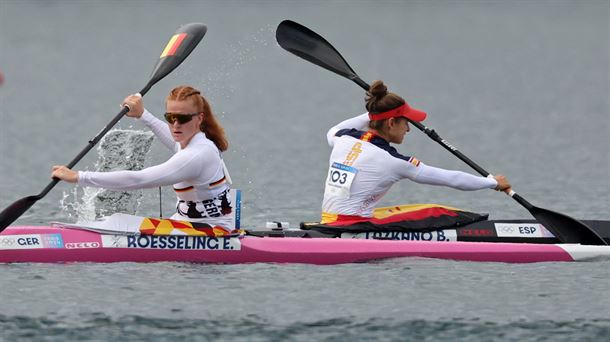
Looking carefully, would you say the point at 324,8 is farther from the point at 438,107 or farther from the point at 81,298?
the point at 81,298

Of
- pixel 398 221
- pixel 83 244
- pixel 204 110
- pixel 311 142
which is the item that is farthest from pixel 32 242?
pixel 311 142

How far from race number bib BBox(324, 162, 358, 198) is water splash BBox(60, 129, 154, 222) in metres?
1.84

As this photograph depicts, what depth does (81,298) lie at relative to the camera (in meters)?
12.2

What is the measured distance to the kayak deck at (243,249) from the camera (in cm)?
1330

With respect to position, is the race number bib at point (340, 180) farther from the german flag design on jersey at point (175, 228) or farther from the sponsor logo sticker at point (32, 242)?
the sponsor logo sticker at point (32, 242)

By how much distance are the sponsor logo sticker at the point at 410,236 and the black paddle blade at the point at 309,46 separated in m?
2.56

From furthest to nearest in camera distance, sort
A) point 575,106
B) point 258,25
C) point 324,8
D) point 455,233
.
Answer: point 324,8 → point 258,25 → point 575,106 → point 455,233

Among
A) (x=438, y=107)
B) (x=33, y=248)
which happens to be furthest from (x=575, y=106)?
(x=33, y=248)

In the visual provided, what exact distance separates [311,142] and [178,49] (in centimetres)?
1157

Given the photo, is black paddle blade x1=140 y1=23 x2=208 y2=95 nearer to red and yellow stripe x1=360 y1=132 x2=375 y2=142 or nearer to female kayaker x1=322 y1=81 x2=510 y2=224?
female kayaker x1=322 y1=81 x2=510 y2=224

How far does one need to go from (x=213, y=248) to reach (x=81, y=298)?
1.62 metres

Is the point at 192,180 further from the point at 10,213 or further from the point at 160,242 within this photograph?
the point at 10,213

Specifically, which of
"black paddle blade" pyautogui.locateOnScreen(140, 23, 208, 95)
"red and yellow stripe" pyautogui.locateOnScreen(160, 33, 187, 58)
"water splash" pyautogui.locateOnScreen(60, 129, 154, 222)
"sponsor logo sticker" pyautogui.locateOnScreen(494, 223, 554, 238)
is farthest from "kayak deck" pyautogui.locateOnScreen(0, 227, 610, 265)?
"red and yellow stripe" pyautogui.locateOnScreen(160, 33, 187, 58)

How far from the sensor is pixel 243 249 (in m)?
13.5
